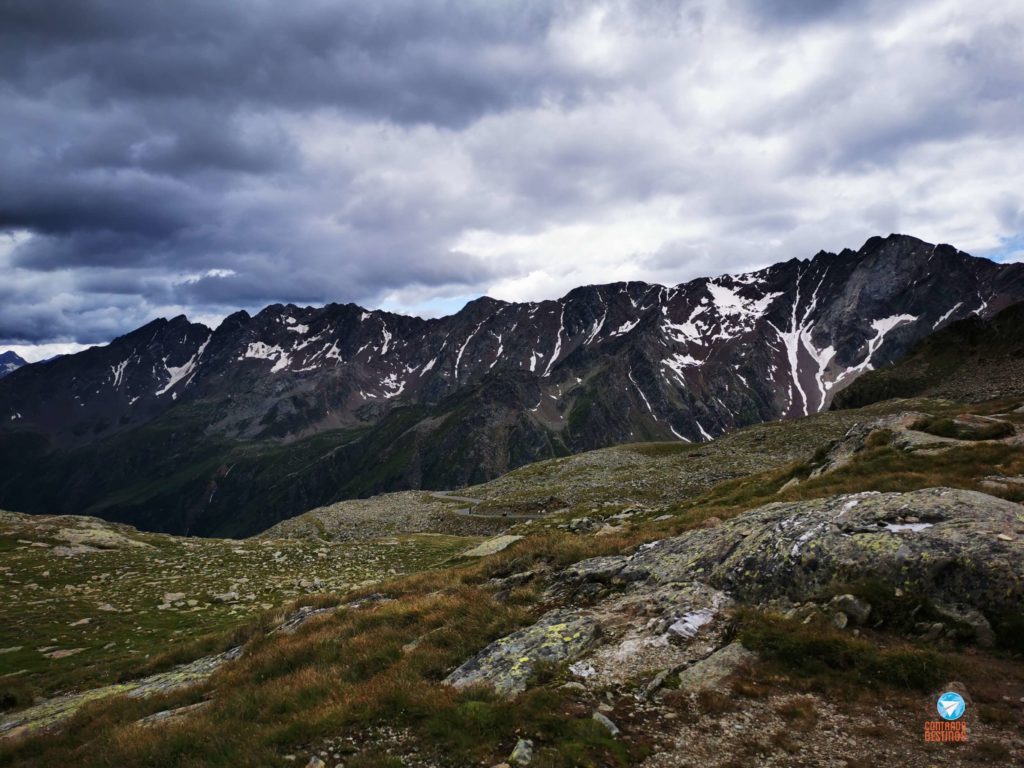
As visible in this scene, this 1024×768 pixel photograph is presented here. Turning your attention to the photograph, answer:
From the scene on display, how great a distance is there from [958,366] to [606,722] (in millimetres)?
160058

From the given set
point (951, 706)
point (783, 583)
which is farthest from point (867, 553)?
A: point (951, 706)

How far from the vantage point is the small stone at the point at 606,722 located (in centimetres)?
1004

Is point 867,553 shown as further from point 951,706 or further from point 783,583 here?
point 951,706

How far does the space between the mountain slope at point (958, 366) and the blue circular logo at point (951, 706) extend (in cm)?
11324

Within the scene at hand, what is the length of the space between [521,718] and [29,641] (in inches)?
1131

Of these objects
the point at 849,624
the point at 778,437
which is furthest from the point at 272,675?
the point at 778,437

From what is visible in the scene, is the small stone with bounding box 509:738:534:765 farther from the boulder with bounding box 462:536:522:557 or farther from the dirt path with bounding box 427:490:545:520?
the dirt path with bounding box 427:490:545:520

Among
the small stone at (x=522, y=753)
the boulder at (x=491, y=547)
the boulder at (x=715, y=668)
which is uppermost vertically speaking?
the small stone at (x=522, y=753)

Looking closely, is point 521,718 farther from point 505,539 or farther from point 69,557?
point 69,557

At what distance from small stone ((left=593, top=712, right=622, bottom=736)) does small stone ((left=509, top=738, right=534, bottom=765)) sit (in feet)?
5.01

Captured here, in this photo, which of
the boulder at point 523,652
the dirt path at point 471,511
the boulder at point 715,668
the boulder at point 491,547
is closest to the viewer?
the boulder at point 715,668

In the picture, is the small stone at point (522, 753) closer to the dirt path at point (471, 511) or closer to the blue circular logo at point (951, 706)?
the blue circular logo at point (951, 706)

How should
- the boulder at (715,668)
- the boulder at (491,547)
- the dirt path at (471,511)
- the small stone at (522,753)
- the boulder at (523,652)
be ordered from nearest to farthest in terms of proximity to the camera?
the small stone at (522,753) < the boulder at (715,668) < the boulder at (523,652) < the boulder at (491,547) < the dirt path at (471,511)

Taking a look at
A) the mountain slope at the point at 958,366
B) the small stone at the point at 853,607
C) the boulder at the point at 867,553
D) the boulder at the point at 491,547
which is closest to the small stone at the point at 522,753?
the boulder at the point at 867,553
